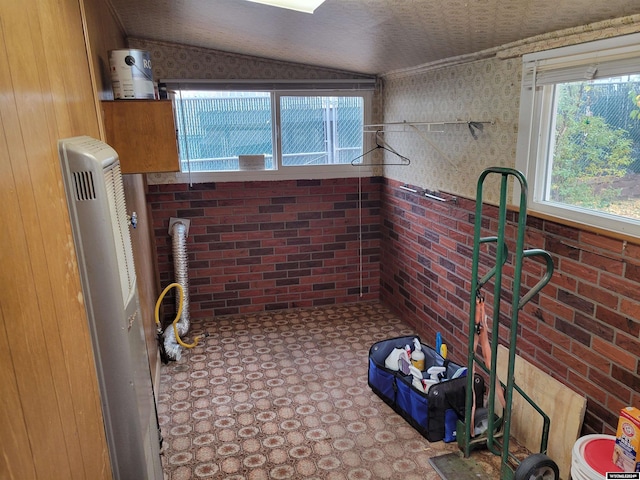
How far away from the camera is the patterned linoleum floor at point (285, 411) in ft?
8.00

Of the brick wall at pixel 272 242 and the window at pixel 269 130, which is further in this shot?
the brick wall at pixel 272 242

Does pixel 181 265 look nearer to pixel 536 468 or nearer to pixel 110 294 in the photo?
pixel 110 294

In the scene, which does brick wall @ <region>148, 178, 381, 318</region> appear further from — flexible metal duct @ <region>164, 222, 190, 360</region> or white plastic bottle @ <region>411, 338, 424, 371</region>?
white plastic bottle @ <region>411, 338, 424, 371</region>

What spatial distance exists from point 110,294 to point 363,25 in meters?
1.68

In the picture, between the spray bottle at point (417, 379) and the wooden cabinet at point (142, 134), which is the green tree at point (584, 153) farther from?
the wooden cabinet at point (142, 134)

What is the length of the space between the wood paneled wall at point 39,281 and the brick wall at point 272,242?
2606 mm

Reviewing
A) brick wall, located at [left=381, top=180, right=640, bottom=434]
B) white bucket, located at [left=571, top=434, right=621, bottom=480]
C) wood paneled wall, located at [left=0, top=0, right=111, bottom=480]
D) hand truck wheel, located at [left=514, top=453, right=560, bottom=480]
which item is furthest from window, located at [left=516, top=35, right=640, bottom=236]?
wood paneled wall, located at [left=0, top=0, right=111, bottom=480]

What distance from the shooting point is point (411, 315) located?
3990 mm

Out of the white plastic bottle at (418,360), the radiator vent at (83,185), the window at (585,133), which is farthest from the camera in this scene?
the white plastic bottle at (418,360)

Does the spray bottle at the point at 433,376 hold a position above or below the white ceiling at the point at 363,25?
below

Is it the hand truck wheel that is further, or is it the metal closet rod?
the metal closet rod

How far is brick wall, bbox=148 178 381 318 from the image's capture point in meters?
4.13

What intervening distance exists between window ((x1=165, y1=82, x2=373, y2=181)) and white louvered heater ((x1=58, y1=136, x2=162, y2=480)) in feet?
8.16

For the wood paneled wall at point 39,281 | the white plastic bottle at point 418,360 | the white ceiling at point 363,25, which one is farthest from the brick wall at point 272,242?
the wood paneled wall at point 39,281
